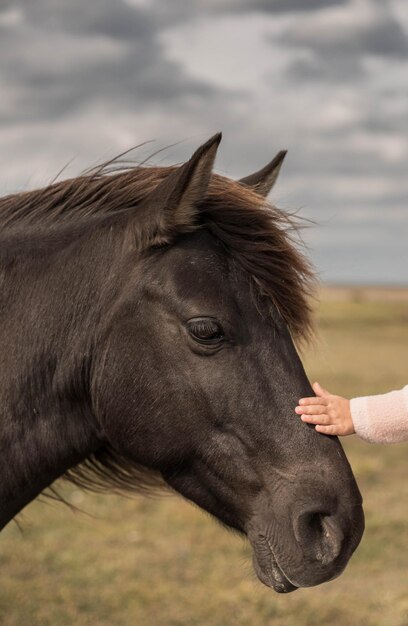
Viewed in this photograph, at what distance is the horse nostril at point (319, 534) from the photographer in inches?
118

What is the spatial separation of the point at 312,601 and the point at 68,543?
9.15 feet

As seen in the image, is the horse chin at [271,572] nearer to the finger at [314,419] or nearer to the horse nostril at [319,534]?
the horse nostril at [319,534]

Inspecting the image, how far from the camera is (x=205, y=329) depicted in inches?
122

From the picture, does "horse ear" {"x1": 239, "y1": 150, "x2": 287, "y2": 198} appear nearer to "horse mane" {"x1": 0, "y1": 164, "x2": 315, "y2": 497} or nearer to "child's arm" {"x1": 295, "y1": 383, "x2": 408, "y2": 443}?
"horse mane" {"x1": 0, "y1": 164, "x2": 315, "y2": 497}

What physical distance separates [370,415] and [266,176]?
1191 millimetres

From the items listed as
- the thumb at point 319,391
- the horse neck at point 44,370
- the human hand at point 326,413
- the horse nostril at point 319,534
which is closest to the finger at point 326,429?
the human hand at point 326,413

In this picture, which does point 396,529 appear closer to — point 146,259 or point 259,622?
point 259,622

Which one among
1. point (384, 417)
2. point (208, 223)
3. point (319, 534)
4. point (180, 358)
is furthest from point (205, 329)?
point (384, 417)

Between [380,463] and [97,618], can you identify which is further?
[380,463]

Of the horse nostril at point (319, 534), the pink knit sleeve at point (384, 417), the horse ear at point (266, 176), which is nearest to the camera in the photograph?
the horse nostril at point (319, 534)

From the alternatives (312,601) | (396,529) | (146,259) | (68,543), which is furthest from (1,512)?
(396,529)

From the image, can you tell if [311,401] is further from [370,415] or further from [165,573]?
[165,573]

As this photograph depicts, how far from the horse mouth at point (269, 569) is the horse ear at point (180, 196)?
1225 millimetres

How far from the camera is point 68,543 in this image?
8500mm
